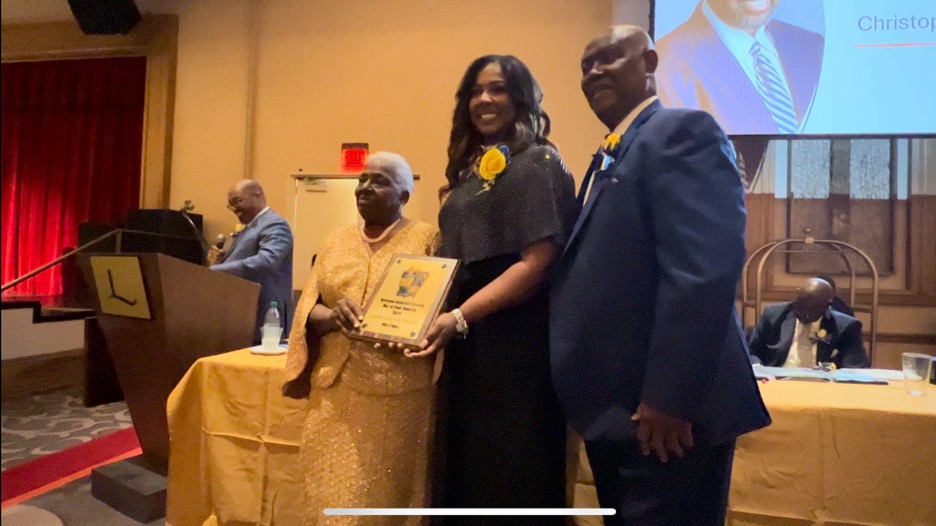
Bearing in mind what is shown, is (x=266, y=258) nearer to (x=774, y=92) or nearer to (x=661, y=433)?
(x=661, y=433)

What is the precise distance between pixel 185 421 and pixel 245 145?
2999mm

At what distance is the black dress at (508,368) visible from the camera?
1152 millimetres

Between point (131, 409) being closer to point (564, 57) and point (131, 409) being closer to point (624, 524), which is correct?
point (624, 524)

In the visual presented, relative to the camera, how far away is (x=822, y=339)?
2396mm

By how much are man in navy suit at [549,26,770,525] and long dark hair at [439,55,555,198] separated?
1.00 ft

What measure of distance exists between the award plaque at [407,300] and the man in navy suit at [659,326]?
27cm

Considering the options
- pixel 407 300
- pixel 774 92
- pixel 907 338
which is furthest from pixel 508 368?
pixel 907 338

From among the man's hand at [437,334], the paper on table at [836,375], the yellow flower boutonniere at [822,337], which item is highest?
the man's hand at [437,334]

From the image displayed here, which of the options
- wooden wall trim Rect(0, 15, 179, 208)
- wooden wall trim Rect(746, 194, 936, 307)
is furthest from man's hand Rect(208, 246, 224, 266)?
wooden wall trim Rect(746, 194, 936, 307)

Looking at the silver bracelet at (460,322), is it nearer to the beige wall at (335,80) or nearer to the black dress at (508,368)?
the black dress at (508,368)

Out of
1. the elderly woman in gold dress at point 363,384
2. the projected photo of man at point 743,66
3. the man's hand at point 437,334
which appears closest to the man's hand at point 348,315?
the elderly woman in gold dress at point 363,384

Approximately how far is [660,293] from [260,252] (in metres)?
2.67

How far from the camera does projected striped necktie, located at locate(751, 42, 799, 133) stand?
2.98 m

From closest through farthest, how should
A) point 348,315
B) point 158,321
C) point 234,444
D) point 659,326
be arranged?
point 659,326 → point 348,315 → point 234,444 → point 158,321
